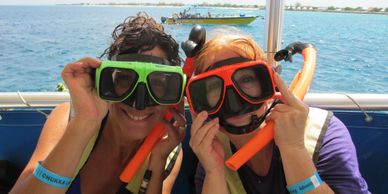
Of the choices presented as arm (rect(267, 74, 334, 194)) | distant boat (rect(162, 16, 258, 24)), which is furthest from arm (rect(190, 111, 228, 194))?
distant boat (rect(162, 16, 258, 24))

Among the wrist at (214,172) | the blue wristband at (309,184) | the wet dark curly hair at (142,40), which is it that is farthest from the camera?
the wet dark curly hair at (142,40)

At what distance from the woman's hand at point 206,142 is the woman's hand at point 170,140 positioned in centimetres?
22

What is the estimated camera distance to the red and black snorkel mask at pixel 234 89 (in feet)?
4.51

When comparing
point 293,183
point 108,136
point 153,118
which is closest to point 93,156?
point 108,136

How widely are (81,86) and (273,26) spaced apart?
3.51ft

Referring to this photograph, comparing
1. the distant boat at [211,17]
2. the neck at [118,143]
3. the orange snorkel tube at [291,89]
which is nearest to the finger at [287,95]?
the orange snorkel tube at [291,89]

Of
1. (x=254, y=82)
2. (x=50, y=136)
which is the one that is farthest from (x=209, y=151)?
(x=50, y=136)

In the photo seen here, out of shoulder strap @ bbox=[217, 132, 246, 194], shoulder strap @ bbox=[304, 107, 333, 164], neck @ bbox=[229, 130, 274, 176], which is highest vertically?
shoulder strap @ bbox=[304, 107, 333, 164]

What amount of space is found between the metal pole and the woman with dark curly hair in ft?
1.97

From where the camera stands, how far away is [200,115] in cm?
138

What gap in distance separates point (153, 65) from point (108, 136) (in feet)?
1.93

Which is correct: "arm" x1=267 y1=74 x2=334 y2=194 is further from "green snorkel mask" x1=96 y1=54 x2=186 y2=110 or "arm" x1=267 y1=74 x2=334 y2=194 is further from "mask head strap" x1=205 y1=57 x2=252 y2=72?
"green snorkel mask" x1=96 y1=54 x2=186 y2=110

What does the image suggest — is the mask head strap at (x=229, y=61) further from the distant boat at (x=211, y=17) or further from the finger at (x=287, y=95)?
the distant boat at (x=211, y=17)

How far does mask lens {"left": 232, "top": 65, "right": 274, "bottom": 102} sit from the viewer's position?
137 cm
